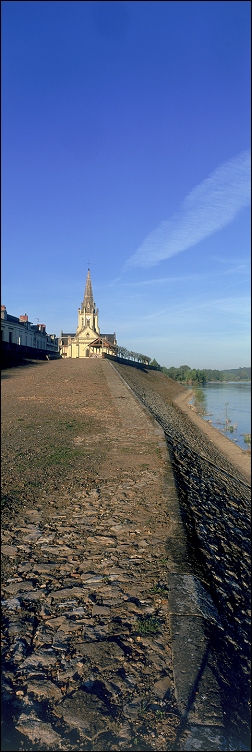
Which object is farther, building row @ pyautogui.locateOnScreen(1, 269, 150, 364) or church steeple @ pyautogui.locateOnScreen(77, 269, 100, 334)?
church steeple @ pyautogui.locateOnScreen(77, 269, 100, 334)

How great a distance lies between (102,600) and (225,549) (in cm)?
217

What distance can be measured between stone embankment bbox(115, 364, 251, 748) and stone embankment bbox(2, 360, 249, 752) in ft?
0.05

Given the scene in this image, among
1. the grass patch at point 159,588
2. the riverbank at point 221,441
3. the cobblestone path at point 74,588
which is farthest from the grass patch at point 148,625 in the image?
the riverbank at point 221,441

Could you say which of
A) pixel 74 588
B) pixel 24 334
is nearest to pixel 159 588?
pixel 74 588

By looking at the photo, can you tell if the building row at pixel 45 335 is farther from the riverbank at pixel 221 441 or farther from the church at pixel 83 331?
the riverbank at pixel 221 441

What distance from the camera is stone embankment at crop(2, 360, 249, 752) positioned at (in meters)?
1.61

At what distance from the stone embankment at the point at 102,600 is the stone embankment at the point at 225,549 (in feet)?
0.05

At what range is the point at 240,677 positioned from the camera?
2145mm

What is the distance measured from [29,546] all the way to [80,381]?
3.58 ft

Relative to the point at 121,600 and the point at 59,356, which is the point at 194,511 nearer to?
the point at 121,600

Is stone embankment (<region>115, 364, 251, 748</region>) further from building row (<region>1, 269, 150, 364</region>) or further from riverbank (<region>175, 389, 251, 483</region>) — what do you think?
building row (<region>1, 269, 150, 364</region>)

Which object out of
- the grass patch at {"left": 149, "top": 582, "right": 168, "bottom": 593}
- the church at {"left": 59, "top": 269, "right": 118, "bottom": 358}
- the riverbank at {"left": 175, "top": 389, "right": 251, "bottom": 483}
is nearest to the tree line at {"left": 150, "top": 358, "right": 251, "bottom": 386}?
the church at {"left": 59, "top": 269, "right": 118, "bottom": 358}

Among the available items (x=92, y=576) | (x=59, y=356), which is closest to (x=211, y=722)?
(x=92, y=576)

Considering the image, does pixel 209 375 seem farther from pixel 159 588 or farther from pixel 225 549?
pixel 225 549
